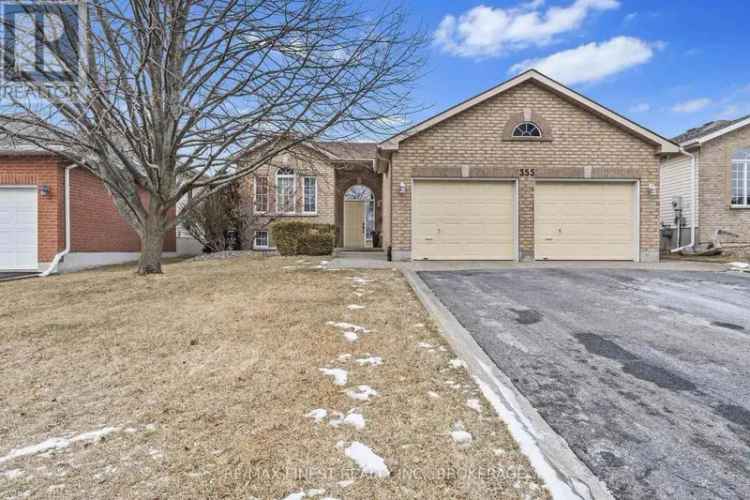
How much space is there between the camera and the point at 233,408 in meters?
2.65

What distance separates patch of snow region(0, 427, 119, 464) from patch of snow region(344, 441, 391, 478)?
146cm

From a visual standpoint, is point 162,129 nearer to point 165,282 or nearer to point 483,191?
point 165,282

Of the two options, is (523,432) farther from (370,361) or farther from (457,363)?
(370,361)

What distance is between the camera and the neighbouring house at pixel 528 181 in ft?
35.3

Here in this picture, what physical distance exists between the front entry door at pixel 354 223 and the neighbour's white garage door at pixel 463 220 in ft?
25.9

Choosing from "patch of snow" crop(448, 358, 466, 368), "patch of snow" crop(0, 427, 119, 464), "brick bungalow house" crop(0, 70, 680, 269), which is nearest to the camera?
"patch of snow" crop(0, 427, 119, 464)

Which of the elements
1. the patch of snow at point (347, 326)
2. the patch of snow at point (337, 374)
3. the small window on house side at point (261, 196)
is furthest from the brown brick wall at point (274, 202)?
the patch of snow at point (337, 374)

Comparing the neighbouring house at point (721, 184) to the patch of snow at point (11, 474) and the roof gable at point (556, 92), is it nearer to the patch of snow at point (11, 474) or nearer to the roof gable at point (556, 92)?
the roof gable at point (556, 92)

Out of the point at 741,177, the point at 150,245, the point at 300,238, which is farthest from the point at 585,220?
the point at 150,245

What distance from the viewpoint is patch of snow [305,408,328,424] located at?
2.46 meters

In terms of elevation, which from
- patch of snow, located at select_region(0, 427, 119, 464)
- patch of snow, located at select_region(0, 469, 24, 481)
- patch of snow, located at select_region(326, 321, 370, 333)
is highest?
patch of snow, located at select_region(326, 321, 370, 333)

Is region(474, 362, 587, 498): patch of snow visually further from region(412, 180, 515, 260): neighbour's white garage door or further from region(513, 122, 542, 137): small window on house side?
region(513, 122, 542, 137): small window on house side

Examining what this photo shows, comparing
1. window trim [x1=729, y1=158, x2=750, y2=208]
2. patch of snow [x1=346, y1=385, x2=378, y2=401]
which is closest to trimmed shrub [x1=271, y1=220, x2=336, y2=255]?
patch of snow [x1=346, y1=385, x2=378, y2=401]

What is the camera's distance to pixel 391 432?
7.54 ft
